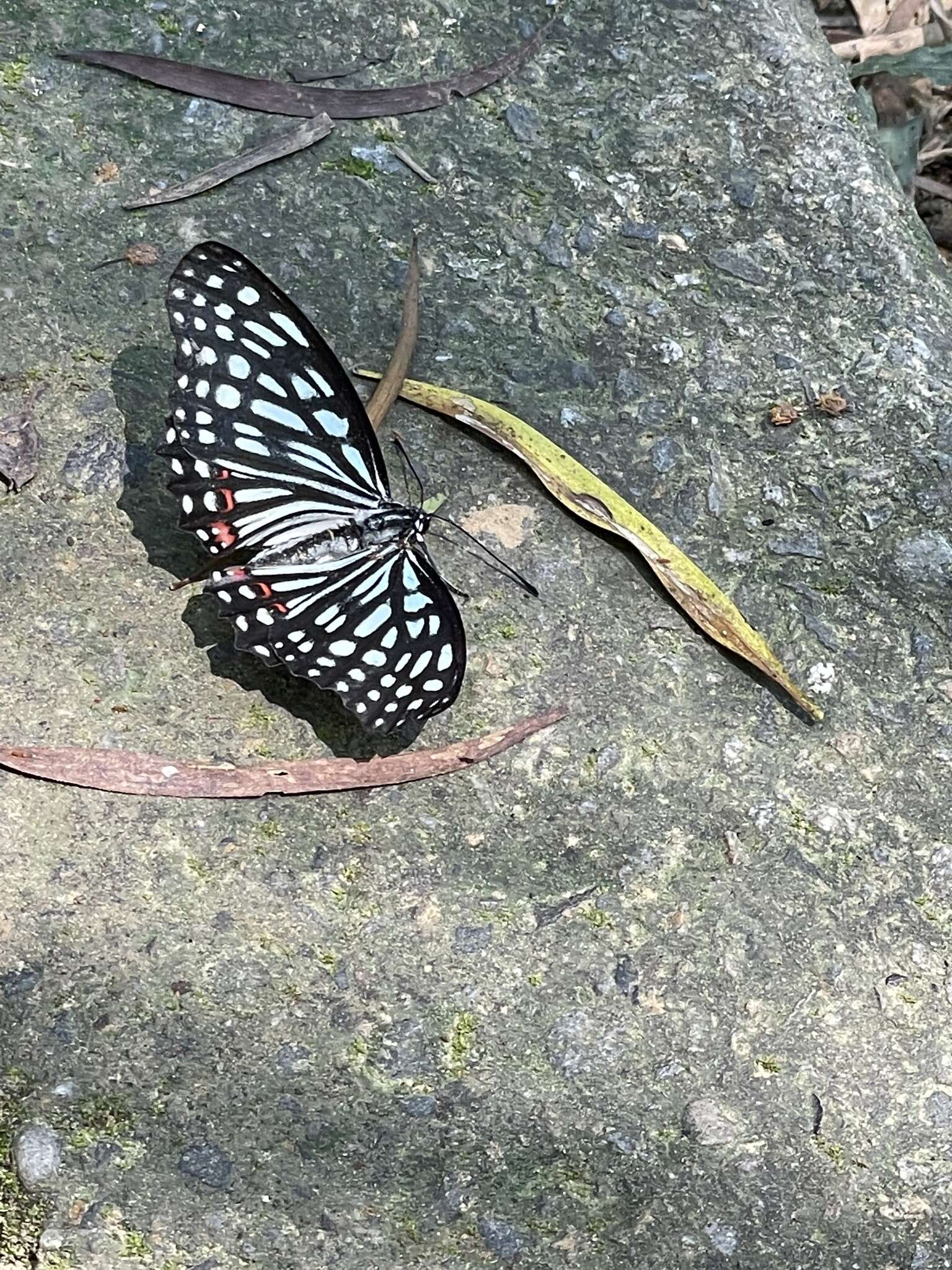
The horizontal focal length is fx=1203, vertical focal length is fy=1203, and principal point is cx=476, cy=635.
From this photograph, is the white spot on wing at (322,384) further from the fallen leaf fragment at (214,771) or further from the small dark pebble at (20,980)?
the small dark pebble at (20,980)

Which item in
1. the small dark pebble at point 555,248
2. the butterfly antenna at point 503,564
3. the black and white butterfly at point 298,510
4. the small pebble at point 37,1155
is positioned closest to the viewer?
the small pebble at point 37,1155

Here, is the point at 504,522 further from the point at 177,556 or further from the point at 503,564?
the point at 177,556

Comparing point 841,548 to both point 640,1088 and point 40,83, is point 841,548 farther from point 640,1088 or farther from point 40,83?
point 40,83

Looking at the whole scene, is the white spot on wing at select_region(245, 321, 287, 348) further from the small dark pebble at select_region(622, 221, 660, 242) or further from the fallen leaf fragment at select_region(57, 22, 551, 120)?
the small dark pebble at select_region(622, 221, 660, 242)

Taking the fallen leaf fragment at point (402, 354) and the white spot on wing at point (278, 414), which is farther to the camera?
the fallen leaf fragment at point (402, 354)

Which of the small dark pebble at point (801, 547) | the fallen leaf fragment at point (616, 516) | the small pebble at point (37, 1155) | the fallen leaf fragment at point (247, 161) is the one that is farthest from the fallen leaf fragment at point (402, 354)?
the small pebble at point (37, 1155)
